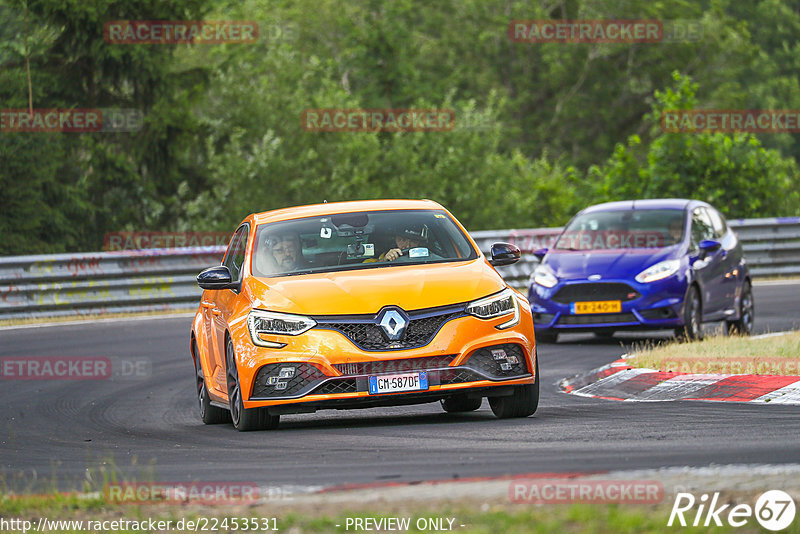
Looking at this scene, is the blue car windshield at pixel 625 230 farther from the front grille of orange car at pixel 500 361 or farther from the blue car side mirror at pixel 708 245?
the front grille of orange car at pixel 500 361

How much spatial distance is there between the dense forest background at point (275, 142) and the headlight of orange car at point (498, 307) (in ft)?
62.6

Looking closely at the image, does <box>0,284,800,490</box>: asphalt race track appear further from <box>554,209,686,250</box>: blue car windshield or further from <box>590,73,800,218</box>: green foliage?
<box>590,73,800,218</box>: green foliage

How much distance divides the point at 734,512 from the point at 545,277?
38.9 ft

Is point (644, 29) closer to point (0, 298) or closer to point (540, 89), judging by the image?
point (540, 89)

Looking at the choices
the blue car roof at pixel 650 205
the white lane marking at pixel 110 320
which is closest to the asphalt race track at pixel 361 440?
the blue car roof at pixel 650 205

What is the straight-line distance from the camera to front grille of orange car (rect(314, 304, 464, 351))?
9.59 metres

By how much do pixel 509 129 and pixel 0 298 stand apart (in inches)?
1990

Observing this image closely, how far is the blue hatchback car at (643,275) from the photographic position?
16.7 metres

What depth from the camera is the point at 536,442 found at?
27.5ft

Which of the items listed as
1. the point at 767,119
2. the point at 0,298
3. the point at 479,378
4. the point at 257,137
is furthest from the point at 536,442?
the point at 767,119

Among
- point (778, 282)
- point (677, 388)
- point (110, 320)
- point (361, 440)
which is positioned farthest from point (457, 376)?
point (778, 282)

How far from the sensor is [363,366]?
959cm

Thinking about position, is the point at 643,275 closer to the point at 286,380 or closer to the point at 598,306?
the point at 598,306

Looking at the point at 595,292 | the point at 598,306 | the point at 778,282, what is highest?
the point at 595,292
